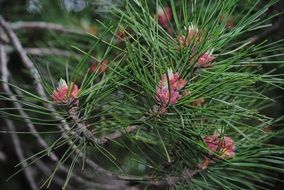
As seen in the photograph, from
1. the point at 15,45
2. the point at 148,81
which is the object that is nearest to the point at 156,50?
the point at 148,81

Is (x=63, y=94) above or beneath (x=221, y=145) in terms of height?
above

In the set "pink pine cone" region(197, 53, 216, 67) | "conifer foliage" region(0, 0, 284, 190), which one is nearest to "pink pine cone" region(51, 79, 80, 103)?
"conifer foliage" region(0, 0, 284, 190)

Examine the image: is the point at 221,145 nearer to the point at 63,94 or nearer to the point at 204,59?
the point at 204,59

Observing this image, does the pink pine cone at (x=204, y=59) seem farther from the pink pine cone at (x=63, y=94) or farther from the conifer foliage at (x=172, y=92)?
the pink pine cone at (x=63, y=94)

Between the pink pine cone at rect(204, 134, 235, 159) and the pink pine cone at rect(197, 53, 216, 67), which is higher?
the pink pine cone at rect(197, 53, 216, 67)

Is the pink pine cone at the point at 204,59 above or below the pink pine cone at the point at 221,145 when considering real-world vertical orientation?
above

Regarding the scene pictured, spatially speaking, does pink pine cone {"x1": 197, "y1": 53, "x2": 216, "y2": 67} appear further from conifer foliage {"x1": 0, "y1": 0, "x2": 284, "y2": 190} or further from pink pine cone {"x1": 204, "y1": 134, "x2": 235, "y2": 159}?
pink pine cone {"x1": 204, "y1": 134, "x2": 235, "y2": 159}

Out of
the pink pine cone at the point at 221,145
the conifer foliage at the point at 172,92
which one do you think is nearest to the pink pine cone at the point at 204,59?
the conifer foliage at the point at 172,92

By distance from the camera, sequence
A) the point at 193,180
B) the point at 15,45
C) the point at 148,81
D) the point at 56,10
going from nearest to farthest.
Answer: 1. the point at 148,81
2. the point at 193,180
3. the point at 15,45
4. the point at 56,10

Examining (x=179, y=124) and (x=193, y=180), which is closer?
(x=179, y=124)

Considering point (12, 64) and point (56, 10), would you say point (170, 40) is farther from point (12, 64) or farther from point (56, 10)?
point (12, 64)

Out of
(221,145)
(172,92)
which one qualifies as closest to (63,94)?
(172,92)
